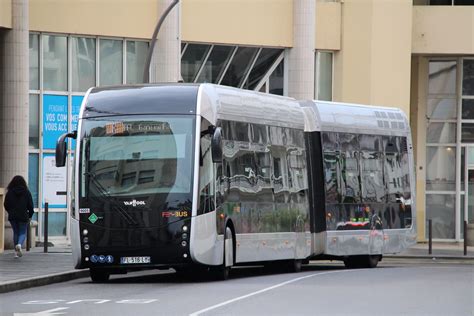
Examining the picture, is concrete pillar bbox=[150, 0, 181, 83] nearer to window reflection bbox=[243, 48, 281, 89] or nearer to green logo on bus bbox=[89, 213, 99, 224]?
window reflection bbox=[243, 48, 281, 89]

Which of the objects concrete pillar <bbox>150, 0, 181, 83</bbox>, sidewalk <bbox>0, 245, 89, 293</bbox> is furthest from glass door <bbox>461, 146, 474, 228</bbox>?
sidewalk <bbox>0, 245, 89, 293</bbox>

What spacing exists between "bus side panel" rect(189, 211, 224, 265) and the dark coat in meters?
7.38

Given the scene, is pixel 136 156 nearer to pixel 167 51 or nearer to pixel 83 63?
pixel 83 63

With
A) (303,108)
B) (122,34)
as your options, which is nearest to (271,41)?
(122,34)

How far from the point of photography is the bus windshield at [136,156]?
21312 mm

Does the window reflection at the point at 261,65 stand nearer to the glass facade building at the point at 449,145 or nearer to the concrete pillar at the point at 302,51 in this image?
the concrete pillar at the point at 302,51

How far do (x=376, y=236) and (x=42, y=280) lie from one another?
10.2m

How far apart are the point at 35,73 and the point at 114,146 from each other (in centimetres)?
1541

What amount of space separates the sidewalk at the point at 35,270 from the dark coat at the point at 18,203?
893mm

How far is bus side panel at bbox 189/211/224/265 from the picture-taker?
21.1m

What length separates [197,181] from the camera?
21234mm

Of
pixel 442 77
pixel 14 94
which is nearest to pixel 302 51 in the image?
pixel 442 77

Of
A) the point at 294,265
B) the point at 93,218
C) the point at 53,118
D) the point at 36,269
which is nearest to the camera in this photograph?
the point at 93,218

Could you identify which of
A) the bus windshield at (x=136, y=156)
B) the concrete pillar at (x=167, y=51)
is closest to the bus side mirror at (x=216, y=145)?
the bus windshield at (x=136, y=156)
